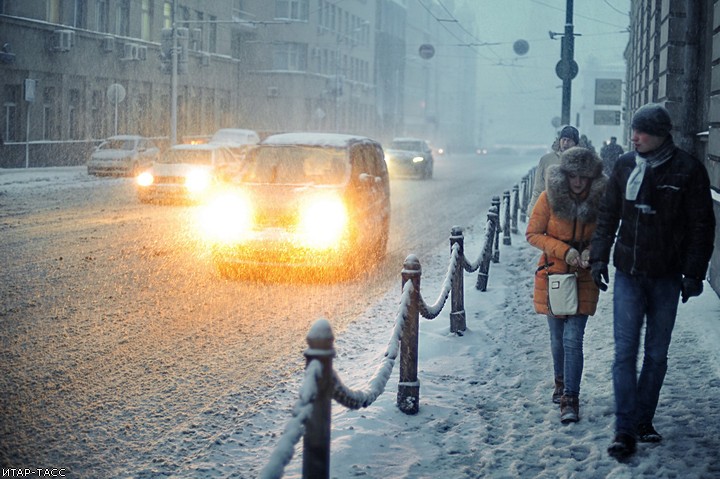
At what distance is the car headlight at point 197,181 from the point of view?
23.4 m

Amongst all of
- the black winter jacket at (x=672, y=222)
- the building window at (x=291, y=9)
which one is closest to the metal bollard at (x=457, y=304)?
the black winter jacket at (x=672, y=222)

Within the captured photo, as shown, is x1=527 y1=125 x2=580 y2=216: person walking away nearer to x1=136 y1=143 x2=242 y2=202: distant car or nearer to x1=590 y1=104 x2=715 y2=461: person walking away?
x1=590 y1=104 x2=715 y2=461: person walking away

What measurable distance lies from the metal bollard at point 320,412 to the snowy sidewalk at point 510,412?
1.24 metres

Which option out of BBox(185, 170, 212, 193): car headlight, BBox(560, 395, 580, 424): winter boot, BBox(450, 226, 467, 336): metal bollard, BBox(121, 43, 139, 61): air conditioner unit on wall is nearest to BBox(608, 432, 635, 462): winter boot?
BBox(560, 395, 580, 424): winter boot

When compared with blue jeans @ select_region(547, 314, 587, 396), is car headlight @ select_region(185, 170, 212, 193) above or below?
above

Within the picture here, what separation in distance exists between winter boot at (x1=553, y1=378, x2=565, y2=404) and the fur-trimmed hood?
1.11 m

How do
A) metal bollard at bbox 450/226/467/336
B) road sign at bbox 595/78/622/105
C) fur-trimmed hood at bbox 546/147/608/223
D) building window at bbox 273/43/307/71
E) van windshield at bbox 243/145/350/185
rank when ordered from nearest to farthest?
fur-trimmed hood at bbox 546/147/608/223 < metal bollard at bbox 450/226/467/336 < van windshield at bbox 243/145/350/185 < road sign at bbox 595/78/622/105 < building window at bbox 273/43/307/71

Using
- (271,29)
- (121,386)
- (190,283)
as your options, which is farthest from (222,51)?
(121,386)

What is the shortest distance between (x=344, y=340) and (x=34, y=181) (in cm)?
2348

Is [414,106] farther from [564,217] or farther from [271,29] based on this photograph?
[564,217]

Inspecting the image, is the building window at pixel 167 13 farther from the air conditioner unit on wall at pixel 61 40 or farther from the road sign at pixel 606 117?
the road sign at pixel 606 117

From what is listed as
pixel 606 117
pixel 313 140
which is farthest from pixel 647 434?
pixel 606 117

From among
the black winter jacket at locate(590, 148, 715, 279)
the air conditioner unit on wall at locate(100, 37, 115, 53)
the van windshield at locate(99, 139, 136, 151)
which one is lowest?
the black winter jacket at locate(590, 148, 715, 279)

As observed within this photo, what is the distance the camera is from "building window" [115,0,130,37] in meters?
43.6
